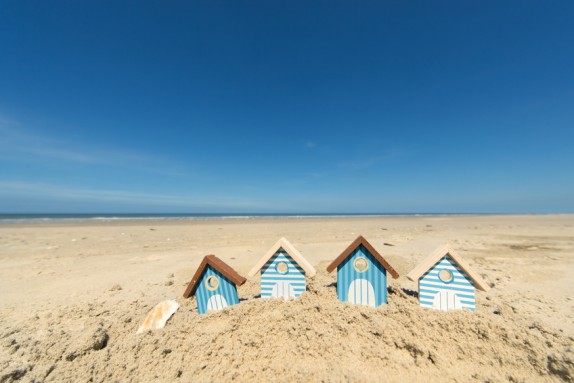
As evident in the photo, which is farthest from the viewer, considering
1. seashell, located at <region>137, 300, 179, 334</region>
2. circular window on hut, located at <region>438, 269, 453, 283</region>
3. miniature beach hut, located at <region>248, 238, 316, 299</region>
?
miniature beach hut, located at <region>248, 238, 316, 299</region>

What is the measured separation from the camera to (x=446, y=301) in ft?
10.4

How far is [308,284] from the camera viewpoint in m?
3.62

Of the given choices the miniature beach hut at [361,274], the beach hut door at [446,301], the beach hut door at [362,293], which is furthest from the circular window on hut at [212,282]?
the beach hut door at [446,301]

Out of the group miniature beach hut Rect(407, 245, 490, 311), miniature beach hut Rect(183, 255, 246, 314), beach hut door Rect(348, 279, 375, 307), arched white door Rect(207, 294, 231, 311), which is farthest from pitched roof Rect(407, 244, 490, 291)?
arched white door Rect(207, 294, 231, 311)

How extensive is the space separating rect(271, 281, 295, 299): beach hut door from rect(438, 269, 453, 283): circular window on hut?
1990 mm

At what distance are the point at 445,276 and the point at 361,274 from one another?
1.09 m

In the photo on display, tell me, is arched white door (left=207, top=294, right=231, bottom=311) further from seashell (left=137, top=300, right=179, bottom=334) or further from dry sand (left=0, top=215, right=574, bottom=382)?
seashell (left=137, top=300, right=179, bottom=334)

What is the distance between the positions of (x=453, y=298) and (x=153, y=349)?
147 inches

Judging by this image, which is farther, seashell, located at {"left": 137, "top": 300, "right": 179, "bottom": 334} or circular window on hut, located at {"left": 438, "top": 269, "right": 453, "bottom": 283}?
seashell, located at {"left": 137, "top": 300, "right": 179, "bottom": 334}

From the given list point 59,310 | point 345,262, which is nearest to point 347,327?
point 345,262

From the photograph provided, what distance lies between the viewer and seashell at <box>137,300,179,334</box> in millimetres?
3292

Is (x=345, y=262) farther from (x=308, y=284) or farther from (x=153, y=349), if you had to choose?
(x=153, y=349)

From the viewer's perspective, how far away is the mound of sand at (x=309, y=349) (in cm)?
238

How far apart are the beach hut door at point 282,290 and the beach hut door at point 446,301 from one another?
6.24 feet
